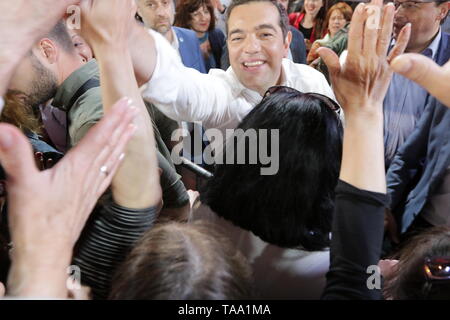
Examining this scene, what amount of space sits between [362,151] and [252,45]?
0.29m

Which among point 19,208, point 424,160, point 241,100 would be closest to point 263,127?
point 241,100

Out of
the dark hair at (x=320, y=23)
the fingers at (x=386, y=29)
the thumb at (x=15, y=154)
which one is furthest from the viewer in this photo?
the dark hair at (x=320, y=23)

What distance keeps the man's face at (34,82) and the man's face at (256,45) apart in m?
0.35

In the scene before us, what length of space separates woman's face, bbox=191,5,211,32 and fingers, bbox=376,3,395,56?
13.2 inches

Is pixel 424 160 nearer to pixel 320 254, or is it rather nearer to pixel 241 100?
pixel 320 254

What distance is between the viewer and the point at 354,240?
1.07 m

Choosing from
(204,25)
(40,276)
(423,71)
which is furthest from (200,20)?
(40,276)

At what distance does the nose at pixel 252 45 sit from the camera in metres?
1.09

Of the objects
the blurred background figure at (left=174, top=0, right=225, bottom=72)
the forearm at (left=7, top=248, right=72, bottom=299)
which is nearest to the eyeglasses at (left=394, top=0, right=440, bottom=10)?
the blurred background figure at (left=174, top=0, right=225, bottom=72)

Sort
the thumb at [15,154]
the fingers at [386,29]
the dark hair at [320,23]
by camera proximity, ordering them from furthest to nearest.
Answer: the dark hair at [320,23]
the fingers at [386,29]
the thumb at [15,154]

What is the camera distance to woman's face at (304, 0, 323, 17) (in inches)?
45.1

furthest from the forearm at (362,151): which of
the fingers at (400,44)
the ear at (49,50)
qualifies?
the ear at (49,50)

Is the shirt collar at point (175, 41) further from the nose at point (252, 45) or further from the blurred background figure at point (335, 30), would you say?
the blurred background figure at point (335, 30)

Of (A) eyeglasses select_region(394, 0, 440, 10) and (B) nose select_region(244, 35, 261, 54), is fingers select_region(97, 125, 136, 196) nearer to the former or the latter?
(B) nose select_region(244, 35, 261, 54)
